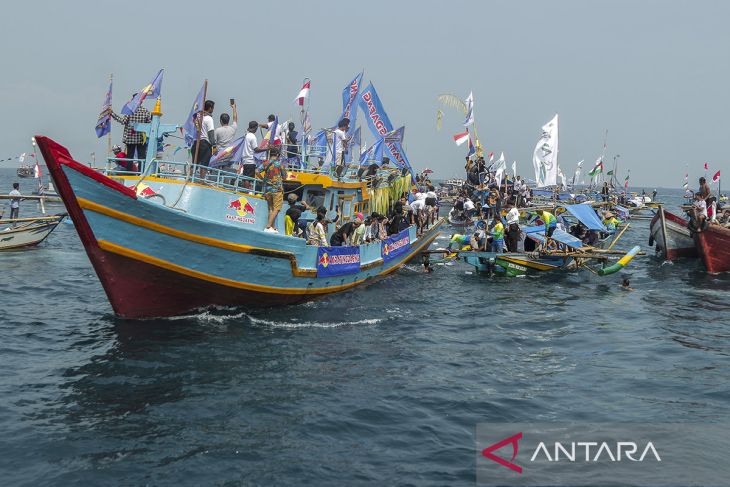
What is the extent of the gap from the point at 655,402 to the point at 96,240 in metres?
11.4

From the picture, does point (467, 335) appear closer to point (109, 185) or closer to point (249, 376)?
point (249, 376)

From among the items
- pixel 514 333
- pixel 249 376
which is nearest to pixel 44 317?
pixel 249 376

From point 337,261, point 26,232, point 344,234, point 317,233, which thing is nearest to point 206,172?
point 317,233

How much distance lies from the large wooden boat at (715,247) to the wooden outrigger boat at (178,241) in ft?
55.8

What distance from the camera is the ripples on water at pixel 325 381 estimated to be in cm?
854

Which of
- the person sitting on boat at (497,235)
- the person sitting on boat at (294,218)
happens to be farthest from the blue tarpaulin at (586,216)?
the person sitting on boat at (294,218)

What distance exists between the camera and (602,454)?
9180 millimetres

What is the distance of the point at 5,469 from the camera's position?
7.96 meters

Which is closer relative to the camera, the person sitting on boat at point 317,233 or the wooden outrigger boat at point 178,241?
the wooden outrigger boat at point 178,241

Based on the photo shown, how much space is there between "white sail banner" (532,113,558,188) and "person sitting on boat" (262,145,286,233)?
2139 cm

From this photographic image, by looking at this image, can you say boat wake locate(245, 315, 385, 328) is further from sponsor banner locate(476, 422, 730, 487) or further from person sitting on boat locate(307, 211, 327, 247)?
sponsor banner locate(476, 422, 730, 487)

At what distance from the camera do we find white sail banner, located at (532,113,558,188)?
1325 inches

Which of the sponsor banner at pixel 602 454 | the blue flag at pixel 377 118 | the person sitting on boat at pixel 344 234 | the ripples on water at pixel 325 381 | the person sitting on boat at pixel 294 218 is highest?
the blue flag at pixel 377 118

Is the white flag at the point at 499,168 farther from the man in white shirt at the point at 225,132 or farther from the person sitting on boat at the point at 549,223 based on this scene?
the man in white shirt at the point at 225,132
